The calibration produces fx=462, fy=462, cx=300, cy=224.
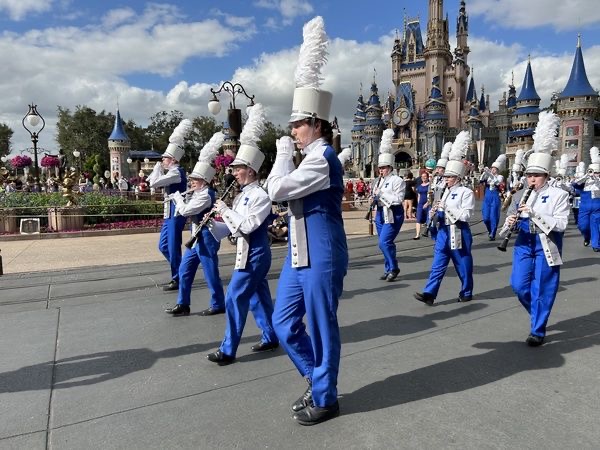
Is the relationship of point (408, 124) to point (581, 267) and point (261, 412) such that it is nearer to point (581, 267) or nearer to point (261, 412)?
point (581, 267)

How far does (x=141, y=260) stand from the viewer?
31.8 ft

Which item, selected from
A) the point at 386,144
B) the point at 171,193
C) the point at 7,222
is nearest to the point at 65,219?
the point at 7,222

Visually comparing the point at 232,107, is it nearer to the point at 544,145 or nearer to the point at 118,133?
the point at 544,145

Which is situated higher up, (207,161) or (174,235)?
(207,161)

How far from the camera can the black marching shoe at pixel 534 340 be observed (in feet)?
14.7

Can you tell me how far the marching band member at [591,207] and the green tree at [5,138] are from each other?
85.3 metres

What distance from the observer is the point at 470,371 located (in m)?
3.90

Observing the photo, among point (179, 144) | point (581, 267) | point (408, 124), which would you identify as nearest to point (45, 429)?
point (179, 144)

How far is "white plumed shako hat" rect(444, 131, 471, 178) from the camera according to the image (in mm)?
6609

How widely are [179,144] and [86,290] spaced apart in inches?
106

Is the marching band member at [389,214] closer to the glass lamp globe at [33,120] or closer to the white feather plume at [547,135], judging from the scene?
the white feather plume at [547,135]

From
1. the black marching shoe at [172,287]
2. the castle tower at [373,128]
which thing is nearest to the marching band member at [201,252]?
the black marching shoe at [172,287]

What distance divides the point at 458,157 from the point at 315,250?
5.03 meters

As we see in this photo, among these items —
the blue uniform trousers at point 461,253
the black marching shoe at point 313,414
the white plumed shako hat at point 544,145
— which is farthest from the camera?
the blue uniform trousers at point 461,253
